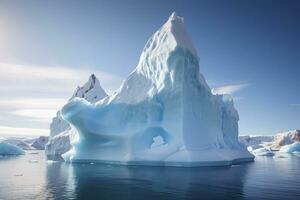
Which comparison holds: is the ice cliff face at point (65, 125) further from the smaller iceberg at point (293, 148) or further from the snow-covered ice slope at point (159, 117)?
the smaller iceberg at point (293, 148)

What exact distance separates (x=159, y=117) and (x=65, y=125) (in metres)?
36.2

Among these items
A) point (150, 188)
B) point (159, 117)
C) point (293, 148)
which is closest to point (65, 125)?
point (159, 117)

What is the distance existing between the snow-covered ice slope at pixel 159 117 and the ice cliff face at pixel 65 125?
83.3 feet

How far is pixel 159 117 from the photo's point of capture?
1326 inches

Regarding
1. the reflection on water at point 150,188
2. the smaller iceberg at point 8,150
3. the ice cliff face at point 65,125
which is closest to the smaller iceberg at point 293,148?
the ice cliff face at point 65,125

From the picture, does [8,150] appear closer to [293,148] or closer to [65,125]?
[65,125]

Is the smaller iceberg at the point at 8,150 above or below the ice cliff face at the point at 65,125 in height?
below

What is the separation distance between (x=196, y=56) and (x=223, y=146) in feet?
34.8

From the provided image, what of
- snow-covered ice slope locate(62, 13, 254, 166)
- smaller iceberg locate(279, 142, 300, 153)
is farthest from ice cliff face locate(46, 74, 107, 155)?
smaller iceberg locate(279, 142, 300, 153)

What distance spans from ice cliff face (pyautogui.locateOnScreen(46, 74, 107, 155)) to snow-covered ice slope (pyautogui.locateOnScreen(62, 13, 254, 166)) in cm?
2540

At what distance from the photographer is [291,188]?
1975 centimetres

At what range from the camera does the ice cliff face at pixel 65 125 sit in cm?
6097

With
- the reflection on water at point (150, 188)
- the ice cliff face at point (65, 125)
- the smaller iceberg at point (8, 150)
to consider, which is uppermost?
the ice cliff face at point (65, 125)

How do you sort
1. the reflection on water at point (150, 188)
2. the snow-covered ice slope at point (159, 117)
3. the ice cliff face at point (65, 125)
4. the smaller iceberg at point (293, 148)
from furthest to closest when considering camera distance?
1. the smaller iceberg at point (293, 148)
2. the ice cliff face at point (65, 125)
3. the snow-covered ice slope at point (159, 117)
4. the reflection on water at point (150, 188)
